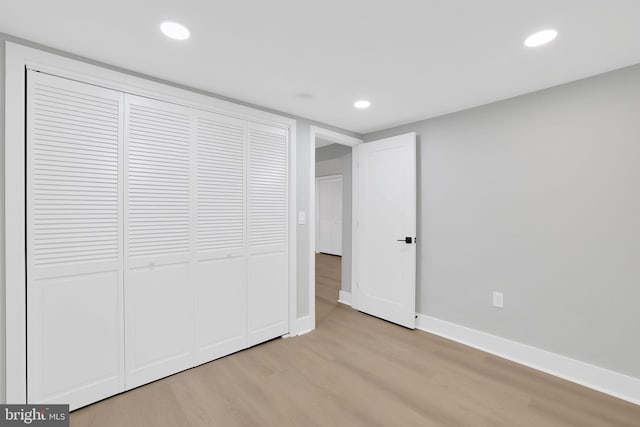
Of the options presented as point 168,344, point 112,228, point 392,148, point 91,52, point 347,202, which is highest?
point 91,52

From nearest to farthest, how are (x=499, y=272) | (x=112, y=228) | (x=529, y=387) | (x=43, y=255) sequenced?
(x=43, y=255)
(x=112, y=228)
(x=529, y=387)
(x=499, y=272)

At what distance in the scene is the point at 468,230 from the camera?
9.53 ft

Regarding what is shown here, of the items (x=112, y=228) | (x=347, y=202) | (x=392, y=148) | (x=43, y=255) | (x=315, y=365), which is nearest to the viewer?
(x=43, y=255)

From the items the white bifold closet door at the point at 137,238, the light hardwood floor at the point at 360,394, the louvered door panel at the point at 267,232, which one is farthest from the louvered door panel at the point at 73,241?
the louvered door panel at the point at 267,232

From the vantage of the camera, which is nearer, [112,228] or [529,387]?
[112,228]

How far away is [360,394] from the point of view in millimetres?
2076

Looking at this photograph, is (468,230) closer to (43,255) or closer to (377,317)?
(377,317)

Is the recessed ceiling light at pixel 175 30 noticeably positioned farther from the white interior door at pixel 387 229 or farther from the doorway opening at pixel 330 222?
the white interior door at pixel 387 229

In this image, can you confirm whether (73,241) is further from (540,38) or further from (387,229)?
(540,38)

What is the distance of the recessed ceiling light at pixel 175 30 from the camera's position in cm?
160

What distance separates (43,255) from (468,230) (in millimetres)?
3423

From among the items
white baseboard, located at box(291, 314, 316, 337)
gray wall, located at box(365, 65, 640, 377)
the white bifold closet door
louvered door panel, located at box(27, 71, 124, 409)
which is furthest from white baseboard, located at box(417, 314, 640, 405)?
louvered door panel, located at box(27, 71, 124, 409)

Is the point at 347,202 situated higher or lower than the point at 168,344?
higher

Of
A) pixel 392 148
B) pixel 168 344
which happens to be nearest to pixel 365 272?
pixel 392 148
